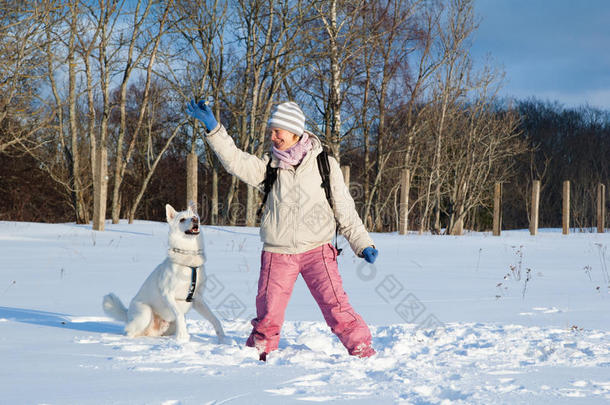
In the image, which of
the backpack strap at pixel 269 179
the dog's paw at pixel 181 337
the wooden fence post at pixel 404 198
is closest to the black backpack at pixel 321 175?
the backpack strap at pixel 269 179

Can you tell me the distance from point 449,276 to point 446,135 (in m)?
15.9

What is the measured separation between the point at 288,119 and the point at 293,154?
0.23m

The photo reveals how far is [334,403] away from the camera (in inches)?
91.6

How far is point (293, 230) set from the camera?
3.59 meters

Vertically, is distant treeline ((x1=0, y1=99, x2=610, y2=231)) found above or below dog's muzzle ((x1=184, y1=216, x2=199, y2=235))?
above

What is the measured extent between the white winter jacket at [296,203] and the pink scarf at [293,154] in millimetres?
29

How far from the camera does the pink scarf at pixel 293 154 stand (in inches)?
145

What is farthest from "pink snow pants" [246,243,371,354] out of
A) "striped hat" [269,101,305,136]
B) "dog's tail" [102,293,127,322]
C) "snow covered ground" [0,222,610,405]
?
"dog's tail" [102,293,127,322]

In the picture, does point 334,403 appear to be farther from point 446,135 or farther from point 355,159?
point 355,159

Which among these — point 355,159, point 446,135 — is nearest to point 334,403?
point 446,135

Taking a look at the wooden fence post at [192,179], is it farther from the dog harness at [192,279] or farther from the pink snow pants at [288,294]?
the pink snow pants at [288,294]

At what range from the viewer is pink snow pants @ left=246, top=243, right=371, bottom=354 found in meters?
3.60

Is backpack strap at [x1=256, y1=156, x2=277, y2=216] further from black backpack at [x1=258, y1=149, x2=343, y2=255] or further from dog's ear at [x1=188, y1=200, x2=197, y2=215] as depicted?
dog's ear at [x1=188, y1=200, x2=197, y2=215]

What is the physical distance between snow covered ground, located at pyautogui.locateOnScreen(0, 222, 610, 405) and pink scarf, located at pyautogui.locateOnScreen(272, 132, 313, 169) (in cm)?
118
